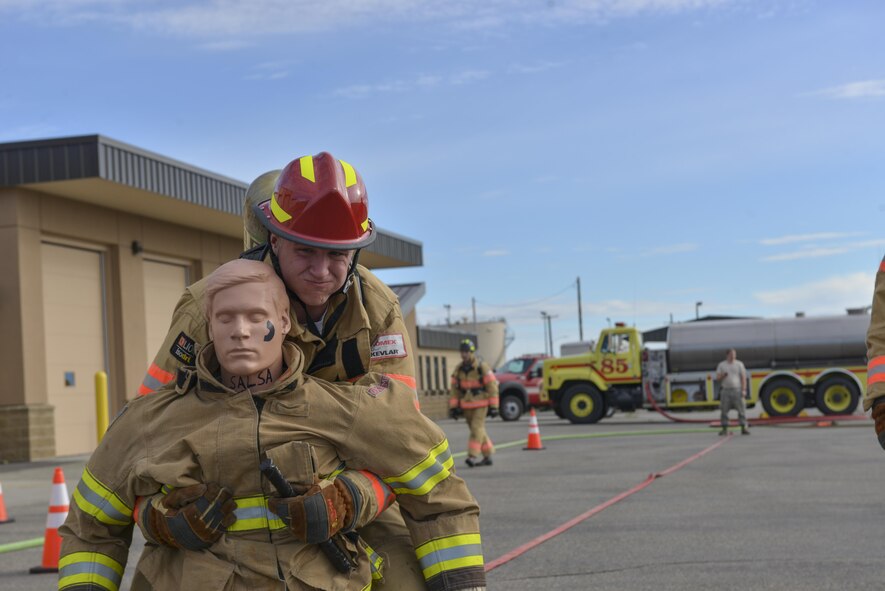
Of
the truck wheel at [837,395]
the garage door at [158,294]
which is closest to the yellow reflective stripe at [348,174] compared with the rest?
the garage door at [158,294]

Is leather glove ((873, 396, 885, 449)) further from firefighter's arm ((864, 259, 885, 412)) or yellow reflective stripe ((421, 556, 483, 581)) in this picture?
yellow reflective stripe ((421, 556, 483, 581))

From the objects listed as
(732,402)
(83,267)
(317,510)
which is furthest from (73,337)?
(317,510)

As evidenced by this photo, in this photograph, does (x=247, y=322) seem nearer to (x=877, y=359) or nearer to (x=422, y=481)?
(x=422, y=481)

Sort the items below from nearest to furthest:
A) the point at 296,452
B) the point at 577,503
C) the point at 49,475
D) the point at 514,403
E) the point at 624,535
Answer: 1. the point at 296,452
2. the point at 624,535
3. the point at 577,503
4. the point at 49,475
5. the point at 514,403

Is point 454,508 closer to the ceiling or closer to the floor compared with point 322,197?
closer to the floor

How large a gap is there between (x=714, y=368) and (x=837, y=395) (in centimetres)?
312

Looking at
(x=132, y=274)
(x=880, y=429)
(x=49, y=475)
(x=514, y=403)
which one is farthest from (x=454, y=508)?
(x=514, y=403)

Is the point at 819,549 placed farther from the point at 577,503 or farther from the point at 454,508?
the point at 454,508

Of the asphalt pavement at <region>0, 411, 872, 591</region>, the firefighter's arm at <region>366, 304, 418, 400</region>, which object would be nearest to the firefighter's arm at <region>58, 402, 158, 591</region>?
the firefighter's arm at <region>366, 304, 418, 400</region>

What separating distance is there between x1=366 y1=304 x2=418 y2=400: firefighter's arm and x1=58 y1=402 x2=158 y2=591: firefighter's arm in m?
0.61

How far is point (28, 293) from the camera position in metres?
23.1

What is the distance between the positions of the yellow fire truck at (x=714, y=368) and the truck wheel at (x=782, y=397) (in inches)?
1.0

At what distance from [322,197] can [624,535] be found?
685 centimetres

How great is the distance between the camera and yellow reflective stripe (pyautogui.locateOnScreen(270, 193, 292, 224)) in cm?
291
